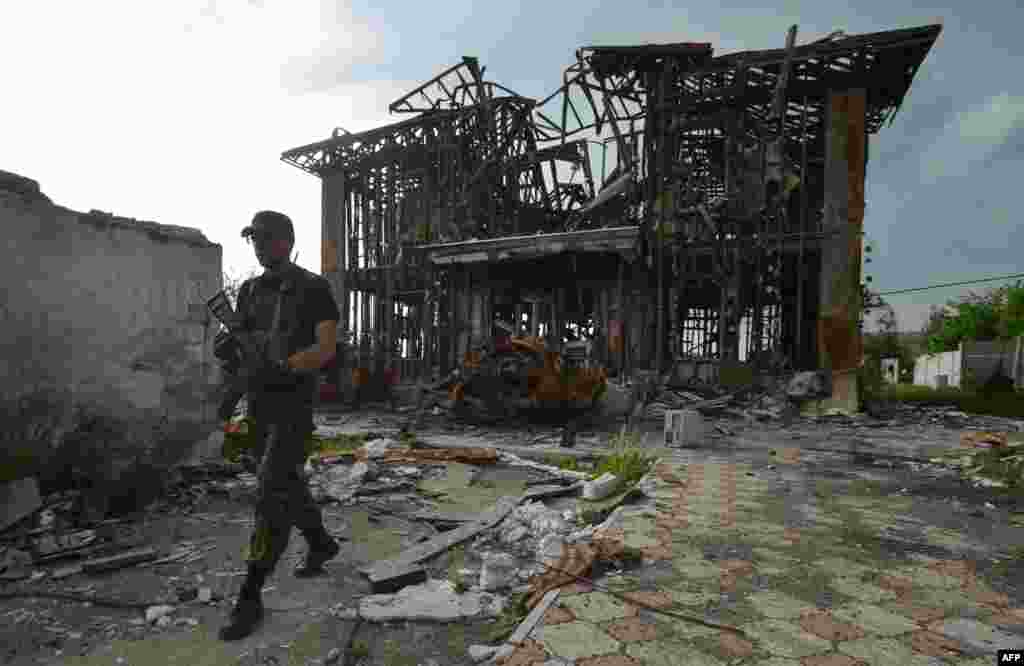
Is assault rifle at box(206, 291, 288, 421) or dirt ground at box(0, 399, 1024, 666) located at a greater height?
assault rifle at box(206, 291, 288, 421)

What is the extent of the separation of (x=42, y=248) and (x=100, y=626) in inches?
115

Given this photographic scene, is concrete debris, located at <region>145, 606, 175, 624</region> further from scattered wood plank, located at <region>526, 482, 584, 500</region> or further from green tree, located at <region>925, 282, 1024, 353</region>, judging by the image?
green tree, located at <region>925, 282, 1024, 353</region>

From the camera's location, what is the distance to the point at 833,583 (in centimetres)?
300

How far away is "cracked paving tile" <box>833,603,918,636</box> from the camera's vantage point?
247 centimetres

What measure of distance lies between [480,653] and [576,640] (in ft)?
1.26

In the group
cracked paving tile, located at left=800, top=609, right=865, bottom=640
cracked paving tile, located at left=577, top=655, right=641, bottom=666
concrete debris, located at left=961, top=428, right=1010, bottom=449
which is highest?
cracked paving tile, located at left=577, top=655, right=641, bottom=666

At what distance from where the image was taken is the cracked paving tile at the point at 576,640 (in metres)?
2.24

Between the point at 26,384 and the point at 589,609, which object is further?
the point at 26,384

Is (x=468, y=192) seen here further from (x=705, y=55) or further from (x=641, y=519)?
(x=641, y=519)

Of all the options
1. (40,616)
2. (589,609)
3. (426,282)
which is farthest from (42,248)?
(426,282)

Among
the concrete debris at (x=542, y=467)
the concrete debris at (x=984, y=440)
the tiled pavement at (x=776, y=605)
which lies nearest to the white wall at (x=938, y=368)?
the concrete debris at (x=984, y=440)

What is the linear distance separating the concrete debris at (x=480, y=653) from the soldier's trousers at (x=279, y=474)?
3.47 feet

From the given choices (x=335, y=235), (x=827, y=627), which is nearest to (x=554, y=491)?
(x=827, y=627)

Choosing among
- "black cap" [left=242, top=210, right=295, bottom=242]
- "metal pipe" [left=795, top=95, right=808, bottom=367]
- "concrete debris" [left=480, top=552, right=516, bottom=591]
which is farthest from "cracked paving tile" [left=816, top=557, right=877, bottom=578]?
"metal pipe" [left=795, top=95, right=808, bottom=367]
